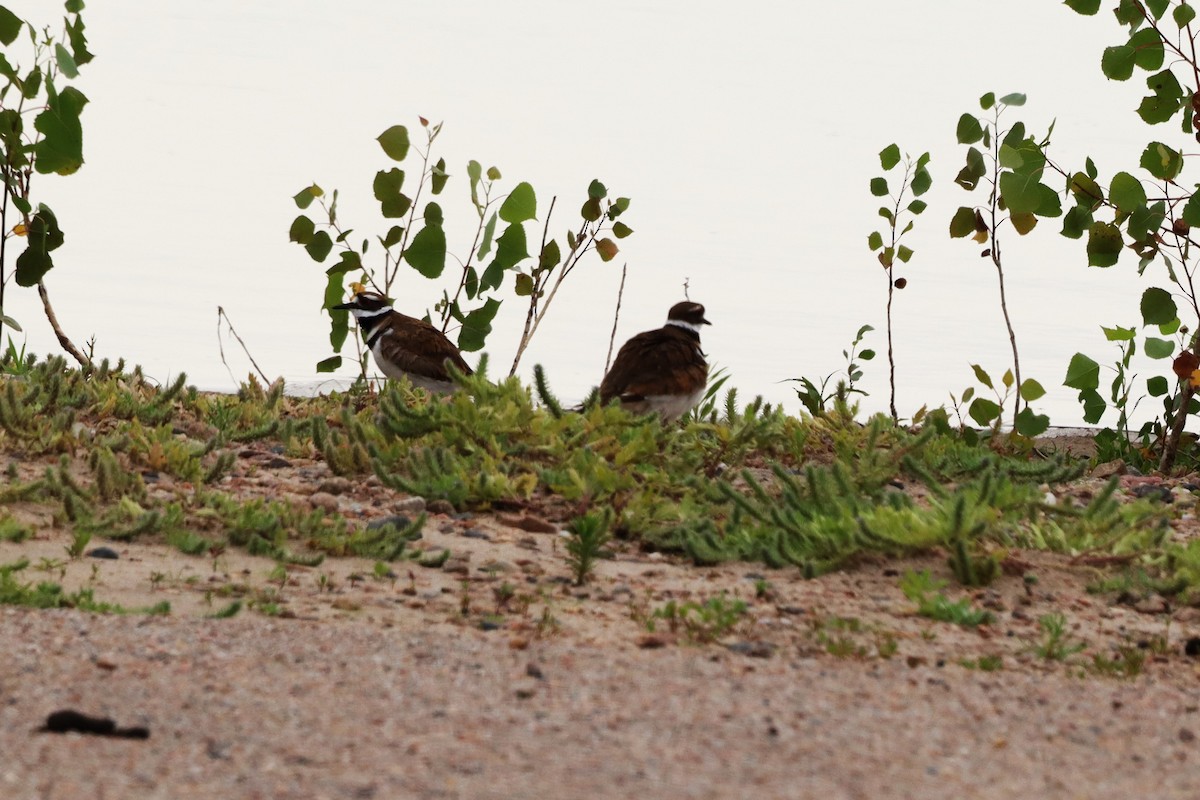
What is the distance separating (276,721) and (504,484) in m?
2.72

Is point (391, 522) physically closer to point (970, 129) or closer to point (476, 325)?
point (476, 325)

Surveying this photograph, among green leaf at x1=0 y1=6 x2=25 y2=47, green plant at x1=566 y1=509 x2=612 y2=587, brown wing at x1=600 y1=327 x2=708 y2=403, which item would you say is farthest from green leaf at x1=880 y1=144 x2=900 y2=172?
green leaf at x1=0 y1=6 x2=25 y2=47

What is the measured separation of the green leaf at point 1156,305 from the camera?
792 centimetres

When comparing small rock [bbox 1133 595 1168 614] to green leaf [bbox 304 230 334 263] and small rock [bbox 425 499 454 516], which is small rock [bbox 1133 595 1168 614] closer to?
small rock [bbox 425 499 454 516]

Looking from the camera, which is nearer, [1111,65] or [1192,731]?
[1192,731]

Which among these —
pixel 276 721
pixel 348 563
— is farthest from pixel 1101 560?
pixel 276 721

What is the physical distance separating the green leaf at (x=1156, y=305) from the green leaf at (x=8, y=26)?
6.08 meters

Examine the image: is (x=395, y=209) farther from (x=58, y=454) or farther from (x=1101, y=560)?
(x=1101, y=560)

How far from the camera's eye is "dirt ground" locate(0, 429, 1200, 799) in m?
3.31

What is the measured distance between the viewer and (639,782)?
3221mm

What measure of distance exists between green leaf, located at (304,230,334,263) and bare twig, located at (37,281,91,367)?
1.54 metres

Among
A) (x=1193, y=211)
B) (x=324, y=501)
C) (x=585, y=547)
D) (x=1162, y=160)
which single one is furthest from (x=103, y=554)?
(x=1162, y=160)

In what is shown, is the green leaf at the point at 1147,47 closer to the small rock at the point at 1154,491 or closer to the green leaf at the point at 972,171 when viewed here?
the green leaf at the point at 972,171

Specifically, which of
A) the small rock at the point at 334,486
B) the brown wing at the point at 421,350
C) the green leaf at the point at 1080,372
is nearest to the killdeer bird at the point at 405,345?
the brown wing at the point at 421,350
